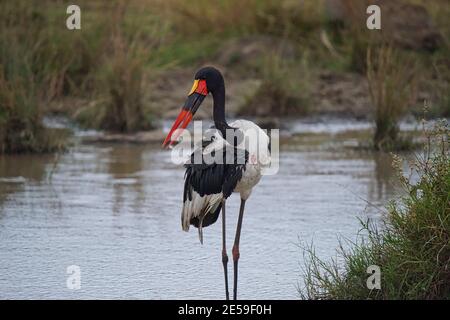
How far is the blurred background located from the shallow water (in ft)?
0.07

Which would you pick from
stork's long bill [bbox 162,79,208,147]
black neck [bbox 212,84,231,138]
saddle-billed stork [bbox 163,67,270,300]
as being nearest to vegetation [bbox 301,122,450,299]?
saddle-billed stork [bbox 163,67,270,300]

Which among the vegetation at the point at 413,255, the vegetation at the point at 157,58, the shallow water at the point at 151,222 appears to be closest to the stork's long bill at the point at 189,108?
the shallow water at the point at 151,222

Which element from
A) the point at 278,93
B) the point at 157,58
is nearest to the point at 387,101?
the point at 278,93

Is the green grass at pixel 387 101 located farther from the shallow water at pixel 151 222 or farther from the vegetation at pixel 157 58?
the shallow water at pixel 151 222

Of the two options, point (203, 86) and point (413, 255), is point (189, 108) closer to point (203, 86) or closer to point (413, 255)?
point (203, 86)

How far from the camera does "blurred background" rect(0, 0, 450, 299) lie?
23.7 ft

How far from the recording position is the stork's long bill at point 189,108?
6.52 metres

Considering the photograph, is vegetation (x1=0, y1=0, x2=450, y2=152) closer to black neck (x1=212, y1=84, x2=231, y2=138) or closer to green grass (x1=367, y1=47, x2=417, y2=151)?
green grass (x1=367, y1=47, x2=417, y2=151)

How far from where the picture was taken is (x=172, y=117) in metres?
13.4

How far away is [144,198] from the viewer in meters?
9.22

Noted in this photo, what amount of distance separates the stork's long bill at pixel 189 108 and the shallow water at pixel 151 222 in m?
0.93

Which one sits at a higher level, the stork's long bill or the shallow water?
the stork's long bill

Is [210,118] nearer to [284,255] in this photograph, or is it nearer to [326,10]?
[326,10]

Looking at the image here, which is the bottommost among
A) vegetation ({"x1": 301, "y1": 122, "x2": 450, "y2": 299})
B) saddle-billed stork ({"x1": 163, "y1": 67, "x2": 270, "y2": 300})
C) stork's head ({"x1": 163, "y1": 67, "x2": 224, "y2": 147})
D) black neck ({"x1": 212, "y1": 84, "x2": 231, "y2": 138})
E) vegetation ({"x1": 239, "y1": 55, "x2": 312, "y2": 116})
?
vegetation ({"x1": 301, "y1": 122, "x2": 450, "y2": 299})
